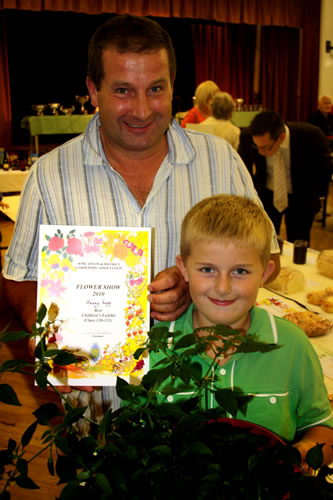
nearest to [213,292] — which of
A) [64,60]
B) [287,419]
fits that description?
[287,419]

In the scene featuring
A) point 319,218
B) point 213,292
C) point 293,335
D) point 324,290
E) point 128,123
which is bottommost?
point 319,218

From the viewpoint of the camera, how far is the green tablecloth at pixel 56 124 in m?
7.92

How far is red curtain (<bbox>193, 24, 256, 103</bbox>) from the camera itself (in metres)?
11.7

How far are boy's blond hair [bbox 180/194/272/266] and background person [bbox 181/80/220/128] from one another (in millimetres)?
Result: 5445

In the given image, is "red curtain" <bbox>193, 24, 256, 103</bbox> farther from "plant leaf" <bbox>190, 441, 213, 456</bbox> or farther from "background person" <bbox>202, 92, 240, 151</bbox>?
"plant leaf" <bbox>190, 441, 213, 456</bbox>

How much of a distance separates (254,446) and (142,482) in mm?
137

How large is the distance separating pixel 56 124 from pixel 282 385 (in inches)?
303

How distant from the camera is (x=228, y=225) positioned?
45.7 inches

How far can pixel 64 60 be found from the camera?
35.6ft

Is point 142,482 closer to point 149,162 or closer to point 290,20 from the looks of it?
point 149,162

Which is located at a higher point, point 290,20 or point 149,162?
point 290,20

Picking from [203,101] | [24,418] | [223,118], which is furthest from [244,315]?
[203,101]

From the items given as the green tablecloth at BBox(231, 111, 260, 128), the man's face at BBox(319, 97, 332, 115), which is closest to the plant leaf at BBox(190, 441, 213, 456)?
the man's face at BBox(319, 97, 332, 115)

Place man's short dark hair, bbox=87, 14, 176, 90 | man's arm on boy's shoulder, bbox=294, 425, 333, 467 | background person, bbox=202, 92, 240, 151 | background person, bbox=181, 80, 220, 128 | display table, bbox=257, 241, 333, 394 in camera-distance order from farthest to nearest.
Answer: background person, bbox=181, 80, 220, 128 < background person, bbox=202, 92, 240, 151 < display table, bbox=257, 241, 333, 394 < man's short dark hair, bbox=87, 14, 176, 90 < man's arm on boy's shoulder, bbox=294, 425, 333, 467
